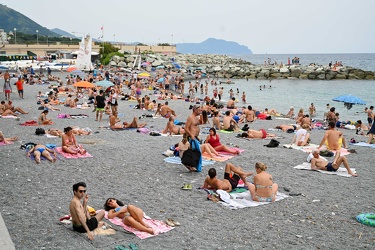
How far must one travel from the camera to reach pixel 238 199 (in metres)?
7.15

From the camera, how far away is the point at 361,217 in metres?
6.33

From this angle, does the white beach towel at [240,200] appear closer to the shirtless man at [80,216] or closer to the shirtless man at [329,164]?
the shirtless man at [329,164]

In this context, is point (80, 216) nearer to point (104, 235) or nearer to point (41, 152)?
point (104, 235)

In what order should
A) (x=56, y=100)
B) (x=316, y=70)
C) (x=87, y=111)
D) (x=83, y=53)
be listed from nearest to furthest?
(x=87, y=111)
(x=56, y=100)
(x=83, y=53)
(x=316, y=70)

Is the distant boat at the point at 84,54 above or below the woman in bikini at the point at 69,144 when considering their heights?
above

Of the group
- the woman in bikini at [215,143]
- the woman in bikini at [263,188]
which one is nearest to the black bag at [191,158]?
the woman in bikini at [215,143]

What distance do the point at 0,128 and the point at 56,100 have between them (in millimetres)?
8191

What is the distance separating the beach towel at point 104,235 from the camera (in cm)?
517

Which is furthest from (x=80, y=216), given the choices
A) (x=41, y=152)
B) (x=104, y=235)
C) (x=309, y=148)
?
(x=309, y=148)

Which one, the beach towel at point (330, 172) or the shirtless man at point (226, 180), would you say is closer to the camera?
the shirtless man at point (226, 180)

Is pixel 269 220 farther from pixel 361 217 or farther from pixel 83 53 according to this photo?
pixel 83 53

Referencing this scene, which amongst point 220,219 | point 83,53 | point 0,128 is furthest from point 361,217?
point 83,53

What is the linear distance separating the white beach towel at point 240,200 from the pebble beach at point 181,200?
130mm

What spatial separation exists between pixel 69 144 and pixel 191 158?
3544mm
